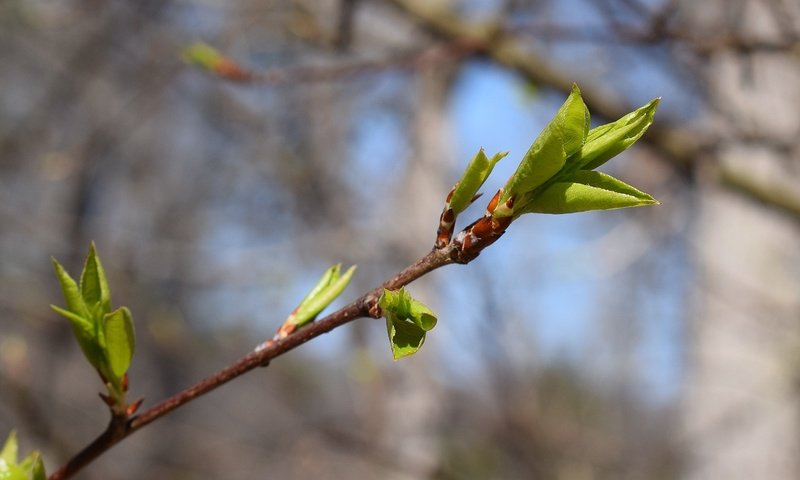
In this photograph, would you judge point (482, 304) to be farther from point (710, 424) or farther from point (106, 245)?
point (106, 245)

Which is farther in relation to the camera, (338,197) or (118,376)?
(338,197)

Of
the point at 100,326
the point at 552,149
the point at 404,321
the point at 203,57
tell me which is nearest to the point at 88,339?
the point at 100,326

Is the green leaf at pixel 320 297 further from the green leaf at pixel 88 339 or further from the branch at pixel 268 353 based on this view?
the green leaf at pixel 88 339

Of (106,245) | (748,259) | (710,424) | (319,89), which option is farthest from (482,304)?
(106,245)

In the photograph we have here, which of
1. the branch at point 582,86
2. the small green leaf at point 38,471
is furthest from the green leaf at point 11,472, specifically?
the branch at point 582,86

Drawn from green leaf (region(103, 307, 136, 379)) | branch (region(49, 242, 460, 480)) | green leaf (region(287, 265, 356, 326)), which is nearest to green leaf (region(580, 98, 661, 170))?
branch (region(49, 242, 460, 480))

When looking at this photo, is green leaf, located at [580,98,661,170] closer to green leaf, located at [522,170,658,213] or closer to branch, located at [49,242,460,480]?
green leaf, located at [522,170,658,213]

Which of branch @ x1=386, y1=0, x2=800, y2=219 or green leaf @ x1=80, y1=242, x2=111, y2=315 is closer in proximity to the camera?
green leaf @ x1=80, y1=242, x2=111, y2=315
